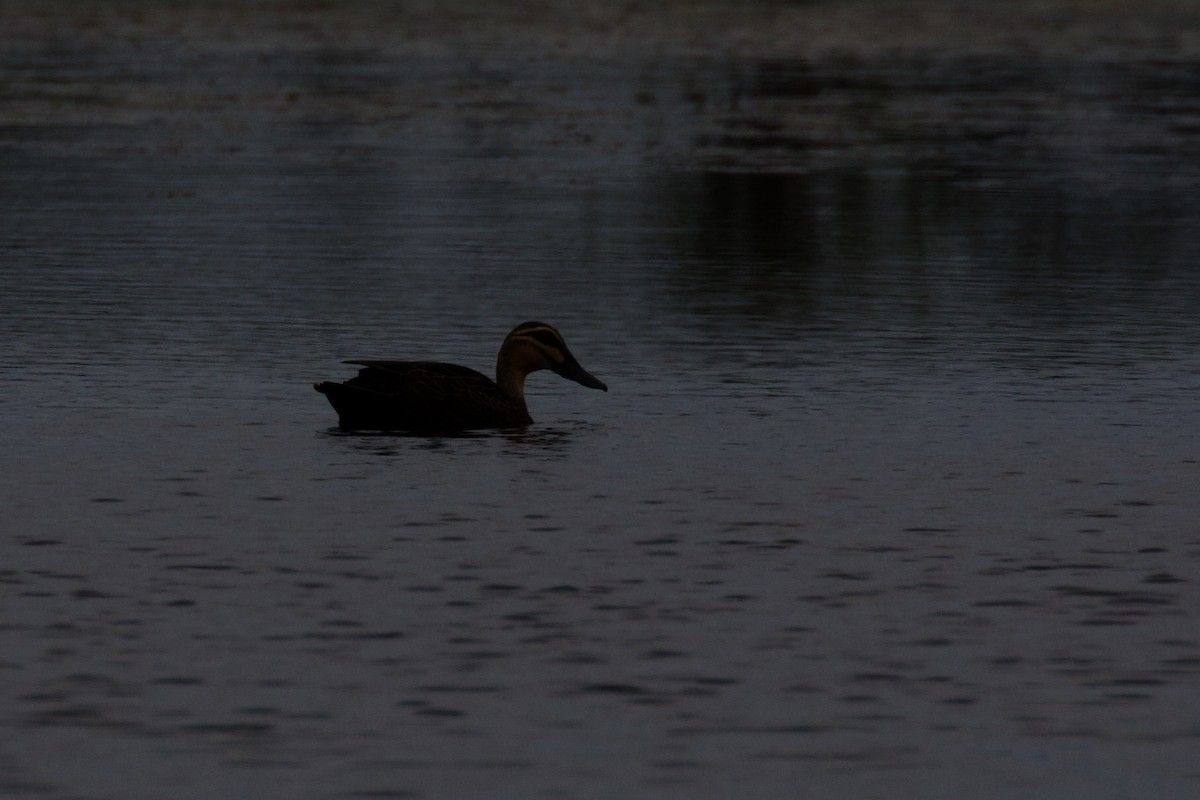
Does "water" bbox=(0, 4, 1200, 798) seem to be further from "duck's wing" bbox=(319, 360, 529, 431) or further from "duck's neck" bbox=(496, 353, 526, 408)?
"duck's wing" bbox=(319, 360, 529, 431)

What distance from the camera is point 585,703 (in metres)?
10.3

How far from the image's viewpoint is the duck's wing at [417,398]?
17344 mm

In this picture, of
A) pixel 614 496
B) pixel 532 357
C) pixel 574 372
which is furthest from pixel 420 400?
pixel 614 496

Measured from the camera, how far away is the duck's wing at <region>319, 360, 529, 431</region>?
56.9ft

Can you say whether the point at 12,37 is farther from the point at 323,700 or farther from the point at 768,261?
the point at 323,700

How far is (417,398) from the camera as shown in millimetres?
17344

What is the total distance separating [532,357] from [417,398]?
1265 millimetres

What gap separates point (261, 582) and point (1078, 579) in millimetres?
3976

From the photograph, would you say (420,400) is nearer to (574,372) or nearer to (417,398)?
(417,398)

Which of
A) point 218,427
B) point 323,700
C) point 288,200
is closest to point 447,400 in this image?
point 218,427

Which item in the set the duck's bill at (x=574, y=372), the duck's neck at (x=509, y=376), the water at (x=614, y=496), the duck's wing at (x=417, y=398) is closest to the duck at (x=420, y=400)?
the duck's wing at (x=417, y=398)

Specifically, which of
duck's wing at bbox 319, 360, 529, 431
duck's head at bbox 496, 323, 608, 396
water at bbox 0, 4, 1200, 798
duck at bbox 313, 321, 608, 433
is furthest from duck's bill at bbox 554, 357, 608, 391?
duck's wing at bbox 319, 360, 529, 431

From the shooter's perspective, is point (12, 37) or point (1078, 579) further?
point (12, 37)

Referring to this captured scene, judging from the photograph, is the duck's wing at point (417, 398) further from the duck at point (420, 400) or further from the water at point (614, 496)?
the water at point (614, 496)
